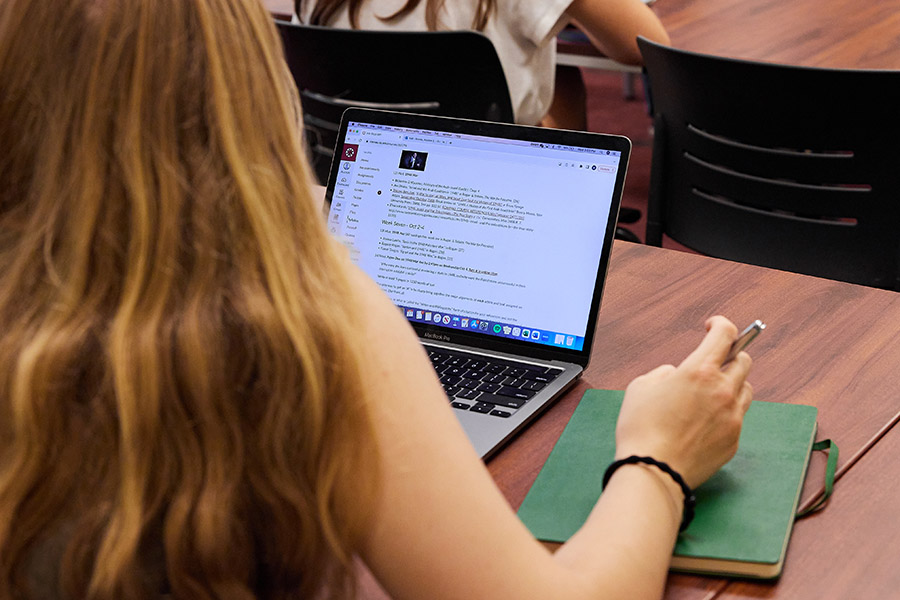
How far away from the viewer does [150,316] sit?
54cm

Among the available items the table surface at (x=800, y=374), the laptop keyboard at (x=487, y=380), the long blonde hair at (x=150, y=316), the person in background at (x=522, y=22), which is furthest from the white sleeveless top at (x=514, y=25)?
the long blonde hair at (x=150, y=316)

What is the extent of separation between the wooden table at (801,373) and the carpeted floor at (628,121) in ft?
6.81

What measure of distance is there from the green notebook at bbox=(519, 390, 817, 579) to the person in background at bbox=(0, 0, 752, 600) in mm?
176

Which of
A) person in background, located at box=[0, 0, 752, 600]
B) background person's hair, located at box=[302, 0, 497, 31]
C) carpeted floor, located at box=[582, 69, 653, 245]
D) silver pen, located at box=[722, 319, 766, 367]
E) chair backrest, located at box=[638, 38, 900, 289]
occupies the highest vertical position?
person in background, located at box=[0, 0, 752, 600]

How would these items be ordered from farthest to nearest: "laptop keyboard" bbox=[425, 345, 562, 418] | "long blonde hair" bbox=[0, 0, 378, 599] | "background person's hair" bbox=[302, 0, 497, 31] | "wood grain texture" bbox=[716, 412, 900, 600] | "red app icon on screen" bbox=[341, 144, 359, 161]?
"background person's hair" bbox=[302, 0, 497, 31]
"red app icon on screen" bbox=[341, 144, 359, 161]
"laptop keyboard" bbox=[425, 345, 562, 418]
"wood grain texture" bbox=[716, 412, 900, 600]
"long blonde hair" bbox=[0, 0, 378, 599]

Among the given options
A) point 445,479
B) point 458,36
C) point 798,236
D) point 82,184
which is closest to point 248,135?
point 82,184

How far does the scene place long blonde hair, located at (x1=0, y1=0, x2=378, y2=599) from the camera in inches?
21.2

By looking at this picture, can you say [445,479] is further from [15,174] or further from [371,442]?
[15,174]

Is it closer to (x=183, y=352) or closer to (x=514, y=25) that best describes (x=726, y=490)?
(x=183, y=352)

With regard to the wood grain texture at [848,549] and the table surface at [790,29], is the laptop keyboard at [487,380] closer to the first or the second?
the wood grain texture at [848,549]

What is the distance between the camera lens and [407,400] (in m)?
0.59

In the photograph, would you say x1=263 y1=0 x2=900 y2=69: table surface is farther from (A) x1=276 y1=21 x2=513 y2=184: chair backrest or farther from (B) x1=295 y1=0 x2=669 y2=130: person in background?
(A) x1=276 y1=21 x2=513 y2=184: chair backrest

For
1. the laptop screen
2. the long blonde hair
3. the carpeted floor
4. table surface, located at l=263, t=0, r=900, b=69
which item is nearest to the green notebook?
the laptop screen

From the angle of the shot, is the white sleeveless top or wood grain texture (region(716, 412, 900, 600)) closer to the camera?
wood grain texture (region(716, 412, 900, 600))
